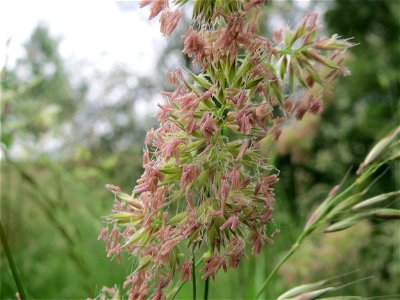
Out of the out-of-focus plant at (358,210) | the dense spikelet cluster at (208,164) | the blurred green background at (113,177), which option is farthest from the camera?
the blurred green background at (113,177)

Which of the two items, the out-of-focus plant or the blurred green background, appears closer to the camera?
the out-of-focus plant

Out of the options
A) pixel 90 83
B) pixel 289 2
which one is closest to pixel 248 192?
pixel 289 2

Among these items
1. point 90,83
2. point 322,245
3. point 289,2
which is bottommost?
point 322,245

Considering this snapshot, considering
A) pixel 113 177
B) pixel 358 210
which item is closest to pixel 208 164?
pixel 358 210

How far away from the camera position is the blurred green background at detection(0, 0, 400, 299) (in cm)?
209

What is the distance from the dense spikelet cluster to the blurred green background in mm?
157

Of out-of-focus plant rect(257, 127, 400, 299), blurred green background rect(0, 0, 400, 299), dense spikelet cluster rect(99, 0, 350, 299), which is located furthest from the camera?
blurred green background rect(0, 0, 400, 299)

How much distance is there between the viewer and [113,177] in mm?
3404

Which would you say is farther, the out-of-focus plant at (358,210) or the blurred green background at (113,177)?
the blurred green background at (113,177)

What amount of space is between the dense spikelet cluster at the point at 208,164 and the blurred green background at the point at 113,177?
16 centimetres

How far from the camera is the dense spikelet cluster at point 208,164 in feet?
2.58

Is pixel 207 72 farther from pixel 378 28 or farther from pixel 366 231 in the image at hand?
pixel 378 28

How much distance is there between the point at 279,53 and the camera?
951 mm

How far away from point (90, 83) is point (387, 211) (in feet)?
15.8
